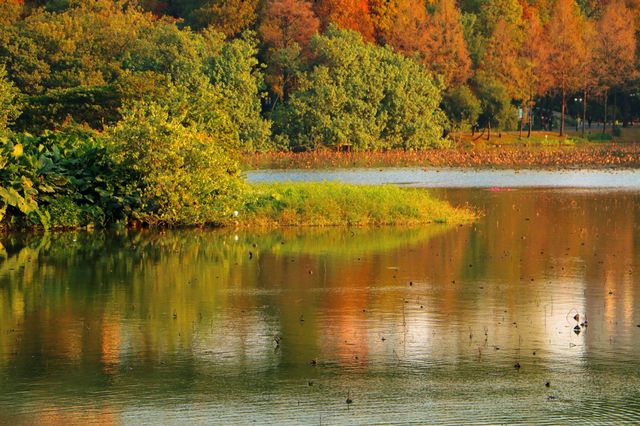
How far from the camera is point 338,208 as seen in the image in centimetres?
3381

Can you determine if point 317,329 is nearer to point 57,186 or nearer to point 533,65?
point 57,186

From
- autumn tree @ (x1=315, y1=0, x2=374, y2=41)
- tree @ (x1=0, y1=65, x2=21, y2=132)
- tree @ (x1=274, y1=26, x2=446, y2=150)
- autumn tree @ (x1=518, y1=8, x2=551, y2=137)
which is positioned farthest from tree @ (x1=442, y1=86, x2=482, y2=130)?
tree @ (x1=0, y1=65, x2=21, y2=132)

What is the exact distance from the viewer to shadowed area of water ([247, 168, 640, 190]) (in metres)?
52.9

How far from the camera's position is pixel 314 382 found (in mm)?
14727

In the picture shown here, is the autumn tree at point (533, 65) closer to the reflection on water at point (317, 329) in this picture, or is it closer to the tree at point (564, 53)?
the tree at point (564, 53)

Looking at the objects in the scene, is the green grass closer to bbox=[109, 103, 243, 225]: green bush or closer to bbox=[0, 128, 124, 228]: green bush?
bbox=[109, 103, 243, 225]: green bush

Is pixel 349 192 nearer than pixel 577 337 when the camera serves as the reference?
No

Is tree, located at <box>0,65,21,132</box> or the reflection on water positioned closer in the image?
the reflection on water

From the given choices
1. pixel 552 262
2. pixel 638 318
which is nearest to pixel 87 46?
pixel 552 262

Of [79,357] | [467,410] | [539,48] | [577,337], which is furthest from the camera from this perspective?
[539,48]

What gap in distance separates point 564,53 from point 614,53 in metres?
5.00

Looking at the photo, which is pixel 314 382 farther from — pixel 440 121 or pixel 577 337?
pixel 440 121

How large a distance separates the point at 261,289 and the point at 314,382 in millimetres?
7488

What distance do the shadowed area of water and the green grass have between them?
16.7 meters
